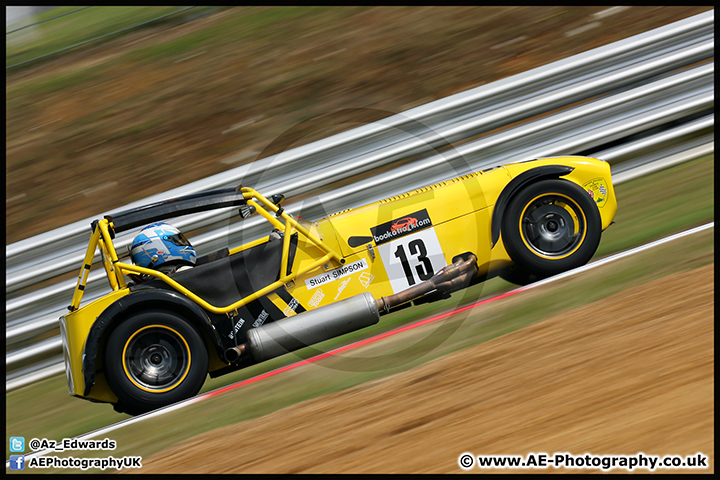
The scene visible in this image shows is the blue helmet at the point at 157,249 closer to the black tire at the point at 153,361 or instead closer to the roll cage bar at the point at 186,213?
the roll cage bar at the point at 186,213

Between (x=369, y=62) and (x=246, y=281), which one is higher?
(x=369, y=62)

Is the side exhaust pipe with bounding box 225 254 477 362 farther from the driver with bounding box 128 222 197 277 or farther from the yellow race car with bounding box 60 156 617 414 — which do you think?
the driver with bounding box 128 222 197 277

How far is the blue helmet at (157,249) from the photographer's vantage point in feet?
16.6

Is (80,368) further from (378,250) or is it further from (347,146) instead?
(347,146)

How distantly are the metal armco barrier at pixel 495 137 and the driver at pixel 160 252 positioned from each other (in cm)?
219

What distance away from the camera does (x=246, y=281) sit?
502 centimetres

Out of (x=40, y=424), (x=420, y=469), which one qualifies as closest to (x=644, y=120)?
(x=420, y=469)

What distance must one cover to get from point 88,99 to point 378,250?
6.47m

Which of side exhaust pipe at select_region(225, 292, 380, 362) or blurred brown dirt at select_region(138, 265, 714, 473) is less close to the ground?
side exhaust pipe at select_region(225, 292, 380, 362)

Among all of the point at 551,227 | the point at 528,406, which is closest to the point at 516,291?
the point at 551,227

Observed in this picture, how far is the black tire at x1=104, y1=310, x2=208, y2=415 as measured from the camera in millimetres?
4699

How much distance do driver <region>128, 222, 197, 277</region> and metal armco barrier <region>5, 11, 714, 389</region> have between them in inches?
86.2

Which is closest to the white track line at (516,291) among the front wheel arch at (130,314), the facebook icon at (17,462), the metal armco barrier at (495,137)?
the facebook icon at (17,462)

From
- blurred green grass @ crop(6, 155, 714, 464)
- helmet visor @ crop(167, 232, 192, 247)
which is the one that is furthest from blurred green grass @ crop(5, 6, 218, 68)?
helmet visor @ crop(167, 232, 192, 247)
